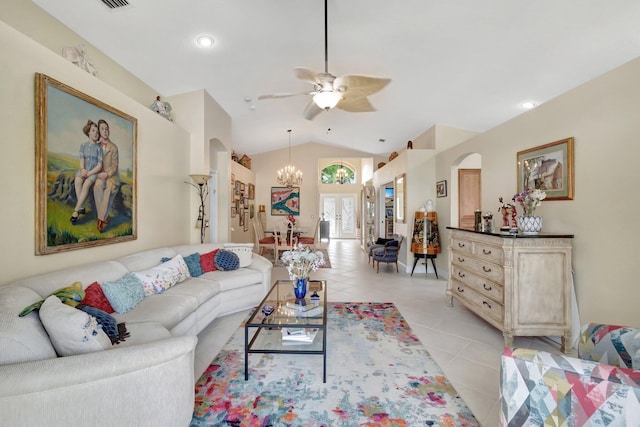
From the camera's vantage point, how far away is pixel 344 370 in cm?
227

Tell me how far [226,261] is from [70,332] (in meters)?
2.27

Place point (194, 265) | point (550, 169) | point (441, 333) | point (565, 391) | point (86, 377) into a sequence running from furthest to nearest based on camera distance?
1. point (194, 265)
2. point (441, 333)
3. point (550, 169)
4. point (86, 377)
5. point (565, 391)

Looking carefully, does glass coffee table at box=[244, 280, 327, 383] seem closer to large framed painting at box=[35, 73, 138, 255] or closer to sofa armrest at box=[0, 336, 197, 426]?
sofa armrest at box=[0, 336, 197, 426]

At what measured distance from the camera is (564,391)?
113 cm

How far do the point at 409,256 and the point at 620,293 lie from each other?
3555mm

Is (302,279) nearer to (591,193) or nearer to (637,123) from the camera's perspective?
(591,193)

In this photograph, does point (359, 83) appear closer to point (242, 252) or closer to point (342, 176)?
point (242, 252)

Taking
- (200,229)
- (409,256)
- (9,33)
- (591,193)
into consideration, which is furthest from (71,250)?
(409,256)

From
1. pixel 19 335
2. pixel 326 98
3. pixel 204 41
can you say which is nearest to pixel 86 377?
pixel 19 335

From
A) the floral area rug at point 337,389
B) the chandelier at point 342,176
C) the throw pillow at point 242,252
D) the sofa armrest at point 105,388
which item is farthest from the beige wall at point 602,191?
the chandelier at point 342,176

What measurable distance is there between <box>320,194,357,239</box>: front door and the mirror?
5590 mm

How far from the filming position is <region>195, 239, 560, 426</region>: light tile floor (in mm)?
2086

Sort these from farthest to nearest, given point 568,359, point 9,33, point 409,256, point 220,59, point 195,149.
Answer: point 409,256 → point 195,149 → point 220,59 → point 9,33 → point 568,359

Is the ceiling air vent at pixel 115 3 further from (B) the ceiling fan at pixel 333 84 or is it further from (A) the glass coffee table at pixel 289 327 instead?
(A) the glass coffee table at pixel 289 327
